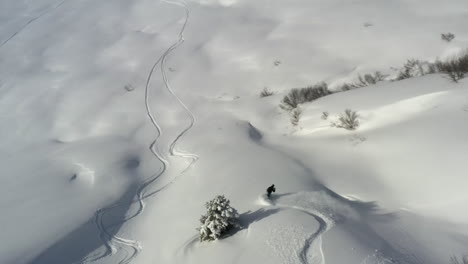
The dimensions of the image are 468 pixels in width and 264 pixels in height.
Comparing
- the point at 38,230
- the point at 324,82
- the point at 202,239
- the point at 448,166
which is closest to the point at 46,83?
the point at 38,230

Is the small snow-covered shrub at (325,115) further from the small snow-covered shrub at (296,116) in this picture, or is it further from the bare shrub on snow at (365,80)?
the bare shrub on snow at (365,80)

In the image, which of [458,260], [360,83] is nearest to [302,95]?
[360,83]

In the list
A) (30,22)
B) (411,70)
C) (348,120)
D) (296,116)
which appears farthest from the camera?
(30,22)

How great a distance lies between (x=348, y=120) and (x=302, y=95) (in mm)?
3096

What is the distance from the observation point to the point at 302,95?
12938mm

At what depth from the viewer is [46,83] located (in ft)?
60.6

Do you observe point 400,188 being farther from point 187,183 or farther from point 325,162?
point 187,183

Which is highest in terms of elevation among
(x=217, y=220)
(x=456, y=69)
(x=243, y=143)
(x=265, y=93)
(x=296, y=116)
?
(x=456, y=69)

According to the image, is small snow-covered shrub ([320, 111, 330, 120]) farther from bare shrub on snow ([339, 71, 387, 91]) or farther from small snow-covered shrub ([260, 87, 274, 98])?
small snow-covered shrub ([260, 87, 274, 98])

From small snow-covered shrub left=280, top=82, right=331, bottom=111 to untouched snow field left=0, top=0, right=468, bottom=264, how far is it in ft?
2.02

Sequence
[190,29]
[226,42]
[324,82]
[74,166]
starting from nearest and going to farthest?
1. [74,166]
2. [324,82]
3. [226,42]
4. [190,29]

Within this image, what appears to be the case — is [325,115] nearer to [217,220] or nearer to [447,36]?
Result: [217,220]

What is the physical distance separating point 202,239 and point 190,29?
1775 centimetres

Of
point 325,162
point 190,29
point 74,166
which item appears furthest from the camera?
point 190,29
